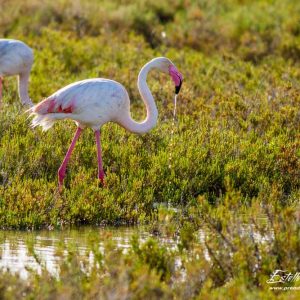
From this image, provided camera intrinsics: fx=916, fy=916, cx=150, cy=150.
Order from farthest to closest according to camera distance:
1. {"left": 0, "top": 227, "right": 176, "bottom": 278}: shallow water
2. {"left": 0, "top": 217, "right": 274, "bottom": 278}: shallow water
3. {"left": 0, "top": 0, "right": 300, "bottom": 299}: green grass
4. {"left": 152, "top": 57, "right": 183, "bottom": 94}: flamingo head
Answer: {"left": 152, "top": 57, "right": 183, "bottom": 94}: flamingo head
{"left": 0, "top": 227, "right": 176, "bottom": 278}: shallow water
{"left": 0, "top": 217, "right": 274, "bottom": 278}: shallow water
{"left": 0, "top": 0, "right": 300, "bottom": 299}: green grass

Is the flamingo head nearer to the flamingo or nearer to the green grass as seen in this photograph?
the flamingo

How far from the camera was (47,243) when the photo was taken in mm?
7094

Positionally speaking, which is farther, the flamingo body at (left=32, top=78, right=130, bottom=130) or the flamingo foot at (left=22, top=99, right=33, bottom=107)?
the flamingo foot at (left=22, top=99, right=33, bottom=107)

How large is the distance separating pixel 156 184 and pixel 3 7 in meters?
10.9

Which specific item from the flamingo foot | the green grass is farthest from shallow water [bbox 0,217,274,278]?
the flamingo foot

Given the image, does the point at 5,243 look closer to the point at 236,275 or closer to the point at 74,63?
the point at 236,275

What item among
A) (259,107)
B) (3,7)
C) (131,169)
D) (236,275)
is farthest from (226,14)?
(236,275)

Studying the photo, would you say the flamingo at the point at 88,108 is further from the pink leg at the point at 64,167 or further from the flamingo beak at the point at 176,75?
the flamingo beak at the point at 176,75

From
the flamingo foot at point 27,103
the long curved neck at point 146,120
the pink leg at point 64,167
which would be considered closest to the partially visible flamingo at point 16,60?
the flamingo foot at point 27,103

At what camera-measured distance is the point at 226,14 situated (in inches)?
792

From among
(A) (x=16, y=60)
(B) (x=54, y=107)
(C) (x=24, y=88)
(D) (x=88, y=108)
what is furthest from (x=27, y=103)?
(D) (x=88, y=108)

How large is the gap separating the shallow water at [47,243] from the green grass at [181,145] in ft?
0.58

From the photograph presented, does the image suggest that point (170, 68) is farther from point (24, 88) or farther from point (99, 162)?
point (24, 88)

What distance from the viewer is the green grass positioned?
6.05 meters
